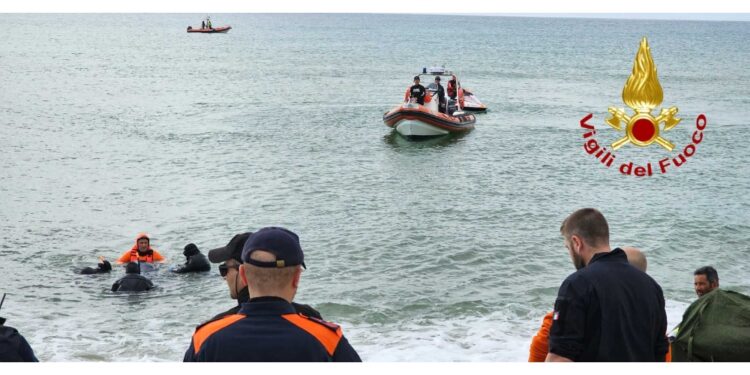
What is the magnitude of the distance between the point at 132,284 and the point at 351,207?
823 centimetres

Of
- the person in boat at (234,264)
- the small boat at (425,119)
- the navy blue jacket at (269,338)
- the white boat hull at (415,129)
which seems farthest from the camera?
the white boat hull at (415,129)

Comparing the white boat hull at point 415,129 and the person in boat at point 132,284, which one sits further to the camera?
the white boat hull at point 415,129

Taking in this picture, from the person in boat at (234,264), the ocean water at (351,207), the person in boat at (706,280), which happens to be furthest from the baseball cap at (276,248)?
the ocean water at (351,207)

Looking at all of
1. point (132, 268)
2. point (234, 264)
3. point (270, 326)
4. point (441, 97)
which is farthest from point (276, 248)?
point (441, 97)

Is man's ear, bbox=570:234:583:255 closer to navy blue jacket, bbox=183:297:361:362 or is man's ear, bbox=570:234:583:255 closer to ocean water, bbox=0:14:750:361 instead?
navy blue jacket, bbox=183:297:361:362

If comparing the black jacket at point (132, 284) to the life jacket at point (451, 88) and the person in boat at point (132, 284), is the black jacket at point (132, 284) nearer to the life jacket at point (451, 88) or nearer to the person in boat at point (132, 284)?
the person in boat at point (132, 284)

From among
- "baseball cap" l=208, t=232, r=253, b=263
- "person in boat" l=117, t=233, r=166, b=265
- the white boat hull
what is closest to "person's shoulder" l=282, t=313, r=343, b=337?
"baseball cap" l=208, t=232, r=253, b=263

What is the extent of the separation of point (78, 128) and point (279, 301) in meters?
35.6

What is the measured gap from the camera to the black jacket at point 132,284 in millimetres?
13320

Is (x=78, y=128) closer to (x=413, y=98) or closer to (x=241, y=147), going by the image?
(x=241, y=147)

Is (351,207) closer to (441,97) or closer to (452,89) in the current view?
(441,97)

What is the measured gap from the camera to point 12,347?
3.91m

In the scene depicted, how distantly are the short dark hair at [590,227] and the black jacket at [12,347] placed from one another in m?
2.59

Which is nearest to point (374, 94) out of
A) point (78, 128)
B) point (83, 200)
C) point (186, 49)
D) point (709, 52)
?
point (78, 128)
